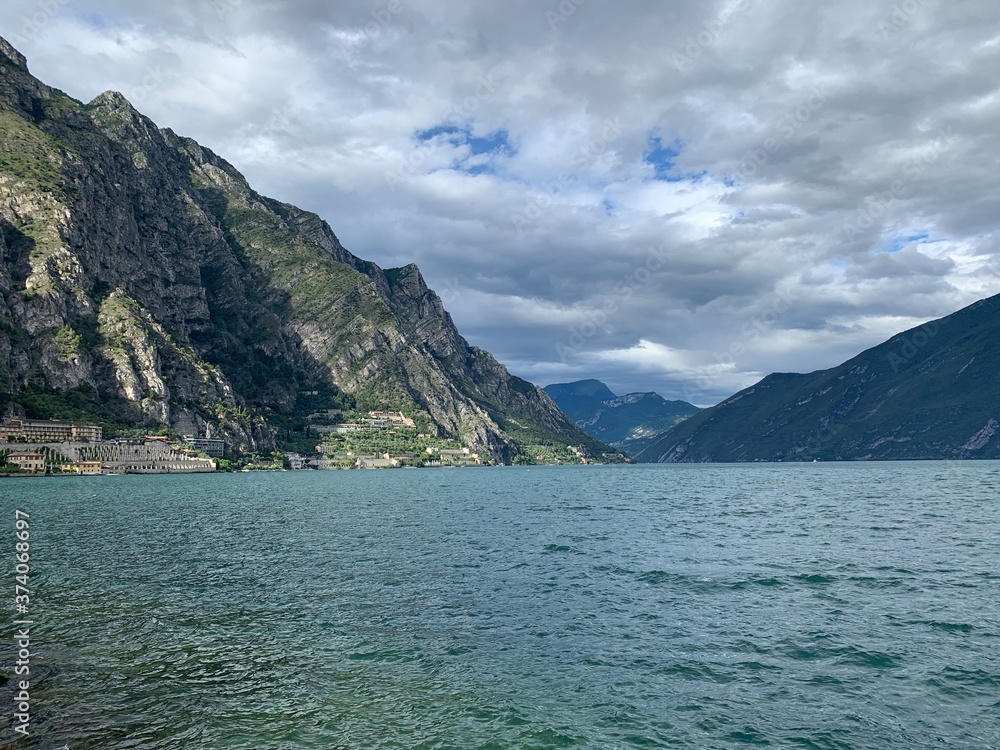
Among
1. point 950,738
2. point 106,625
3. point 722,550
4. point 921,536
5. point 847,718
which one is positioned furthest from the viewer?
point 921,536

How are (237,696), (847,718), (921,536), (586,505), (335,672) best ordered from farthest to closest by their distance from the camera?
(586,505)
(921,536)
(335,672)
(237,696)
(847,718)

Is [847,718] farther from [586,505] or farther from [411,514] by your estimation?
[586,505]

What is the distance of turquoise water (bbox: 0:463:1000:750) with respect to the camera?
2103cm

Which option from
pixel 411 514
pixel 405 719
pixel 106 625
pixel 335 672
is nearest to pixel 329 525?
pixel 411 514

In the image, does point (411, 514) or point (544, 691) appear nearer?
point (544, 691)

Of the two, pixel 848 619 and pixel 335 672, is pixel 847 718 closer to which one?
pixel 848 619

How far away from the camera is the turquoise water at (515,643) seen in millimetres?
21031

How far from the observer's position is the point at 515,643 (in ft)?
99.2

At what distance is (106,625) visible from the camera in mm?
32875

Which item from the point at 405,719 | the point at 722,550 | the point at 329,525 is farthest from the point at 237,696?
the point at 329,525

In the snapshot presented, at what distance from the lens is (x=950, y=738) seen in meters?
20.0

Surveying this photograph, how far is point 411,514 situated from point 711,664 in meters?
72.2

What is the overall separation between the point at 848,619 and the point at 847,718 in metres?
14.2

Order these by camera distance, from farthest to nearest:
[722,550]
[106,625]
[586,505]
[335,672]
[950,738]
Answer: [586,505]
[722,550]
[106,625]
[335,672]
[950,738]
